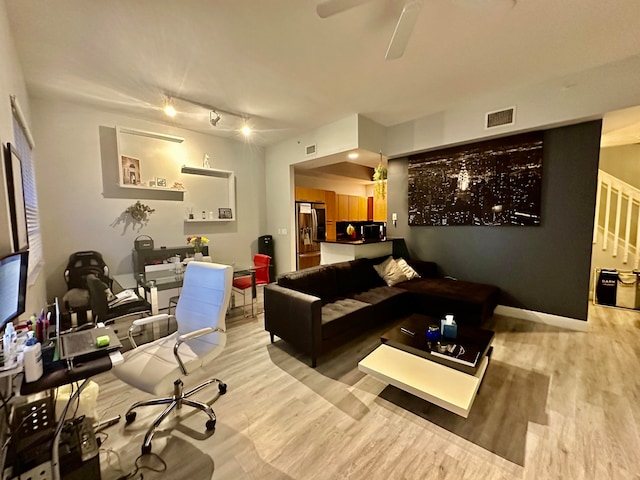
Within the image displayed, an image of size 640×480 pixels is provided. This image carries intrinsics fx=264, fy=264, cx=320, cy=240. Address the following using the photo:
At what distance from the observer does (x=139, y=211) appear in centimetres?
424

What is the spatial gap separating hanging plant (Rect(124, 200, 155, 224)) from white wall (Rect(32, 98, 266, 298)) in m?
0.08

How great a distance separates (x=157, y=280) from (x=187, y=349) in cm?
174

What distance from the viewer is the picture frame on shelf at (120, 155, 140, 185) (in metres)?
4.05

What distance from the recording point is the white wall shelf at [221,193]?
4.86 metres

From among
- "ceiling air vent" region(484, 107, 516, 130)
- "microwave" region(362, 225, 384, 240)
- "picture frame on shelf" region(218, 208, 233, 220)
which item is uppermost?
"ceiling air vent" region(484, 107, 516, 130)

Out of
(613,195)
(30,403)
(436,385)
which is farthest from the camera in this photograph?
(613,195)

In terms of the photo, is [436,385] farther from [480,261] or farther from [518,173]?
[518,173]

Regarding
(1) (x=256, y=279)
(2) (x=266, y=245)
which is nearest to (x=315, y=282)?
(1) (x=256, y=279)

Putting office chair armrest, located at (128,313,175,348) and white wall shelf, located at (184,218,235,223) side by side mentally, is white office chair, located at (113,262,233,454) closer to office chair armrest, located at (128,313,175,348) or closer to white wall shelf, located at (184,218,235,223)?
office chair armrest, located at (128,313,175,348)

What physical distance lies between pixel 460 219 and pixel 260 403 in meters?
3.75

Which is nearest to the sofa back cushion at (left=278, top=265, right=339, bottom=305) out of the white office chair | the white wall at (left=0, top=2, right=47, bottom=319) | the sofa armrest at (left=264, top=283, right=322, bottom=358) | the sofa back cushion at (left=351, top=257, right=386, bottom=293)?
the sofa armrest at (left=264, top=283, right=322, bottom=358)

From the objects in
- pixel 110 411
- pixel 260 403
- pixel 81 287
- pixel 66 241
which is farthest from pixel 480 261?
pixel 66 241

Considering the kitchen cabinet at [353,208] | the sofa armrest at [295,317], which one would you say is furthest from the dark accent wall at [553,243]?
the kitchen cabinet at [353,208]

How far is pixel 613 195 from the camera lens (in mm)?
4484
